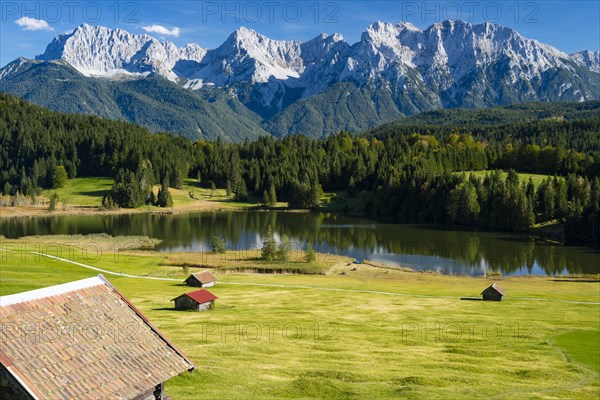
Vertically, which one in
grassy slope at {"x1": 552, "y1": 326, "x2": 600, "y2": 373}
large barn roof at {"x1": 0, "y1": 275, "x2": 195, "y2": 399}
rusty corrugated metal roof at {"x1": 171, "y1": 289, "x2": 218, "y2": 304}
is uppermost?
large barn roof at {"x1": 0, "y1": 275, "x2": 195, "y2": 399}

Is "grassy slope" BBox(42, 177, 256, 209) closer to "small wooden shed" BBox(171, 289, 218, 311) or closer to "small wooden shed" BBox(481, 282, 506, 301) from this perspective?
"small wooden shed" BBox(171, 289, 218, 311)

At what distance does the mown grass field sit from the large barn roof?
26.8 feet

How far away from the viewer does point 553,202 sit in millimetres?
132375

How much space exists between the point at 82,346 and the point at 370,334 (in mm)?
30086

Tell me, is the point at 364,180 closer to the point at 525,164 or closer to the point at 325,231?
the point at 525,164

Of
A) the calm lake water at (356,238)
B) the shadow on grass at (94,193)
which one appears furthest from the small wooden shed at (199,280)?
the shadow on grass at (94,193)

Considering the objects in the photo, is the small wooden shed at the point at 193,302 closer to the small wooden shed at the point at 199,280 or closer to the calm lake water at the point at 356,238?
the small wooden shed at the point at 199,280

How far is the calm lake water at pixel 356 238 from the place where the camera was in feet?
308

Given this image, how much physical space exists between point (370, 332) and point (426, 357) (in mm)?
8291

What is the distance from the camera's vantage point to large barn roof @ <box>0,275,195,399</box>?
45.5ft

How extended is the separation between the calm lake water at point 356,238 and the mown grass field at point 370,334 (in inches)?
649

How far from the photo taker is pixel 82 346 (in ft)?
50.4

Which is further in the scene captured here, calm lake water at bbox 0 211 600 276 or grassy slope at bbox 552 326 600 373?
calm lake water at bbox 0 211 600 276

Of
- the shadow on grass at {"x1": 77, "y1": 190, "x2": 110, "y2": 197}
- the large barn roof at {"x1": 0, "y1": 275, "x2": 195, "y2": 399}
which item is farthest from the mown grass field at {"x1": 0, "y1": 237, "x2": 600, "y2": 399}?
the shadow on grass at {"x1": 77, "y1": 190, "x2": 110, "y2": 197}
